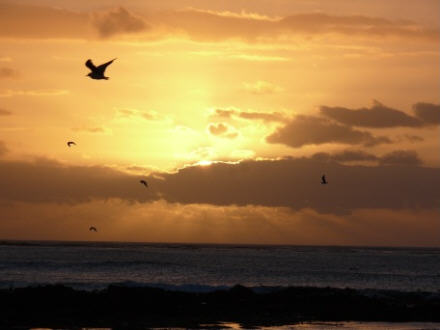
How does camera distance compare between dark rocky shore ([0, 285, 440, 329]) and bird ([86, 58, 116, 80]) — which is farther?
dark rocky shore ([0, 285, 440, 329])

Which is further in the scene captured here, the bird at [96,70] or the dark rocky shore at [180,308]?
the dark rocky shore at [180,308]

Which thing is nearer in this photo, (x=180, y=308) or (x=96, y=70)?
(x=96, y=70)

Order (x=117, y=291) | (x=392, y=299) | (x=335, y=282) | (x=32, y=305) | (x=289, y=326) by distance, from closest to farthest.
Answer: (x=289, y=326) → (x=32, y=305) → (x=117, y=291) → (x=392, y=299) → (x=335, y=282)

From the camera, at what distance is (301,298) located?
49.9m

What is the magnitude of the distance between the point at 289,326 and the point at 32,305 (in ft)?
46.5

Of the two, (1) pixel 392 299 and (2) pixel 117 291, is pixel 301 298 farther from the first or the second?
(2) pixel 117 291

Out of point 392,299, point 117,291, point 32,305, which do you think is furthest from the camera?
point 392,299

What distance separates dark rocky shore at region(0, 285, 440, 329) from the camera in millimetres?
40969

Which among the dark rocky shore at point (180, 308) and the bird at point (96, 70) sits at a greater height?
the bird at point (96, 70)

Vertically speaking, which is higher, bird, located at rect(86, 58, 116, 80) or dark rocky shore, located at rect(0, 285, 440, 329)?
bird, located at rect(86, 58, 116, 80)

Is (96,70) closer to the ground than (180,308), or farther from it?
farther from it

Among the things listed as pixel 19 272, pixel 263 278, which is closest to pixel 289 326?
pixel 263 278

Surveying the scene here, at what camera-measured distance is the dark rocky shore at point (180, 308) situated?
4097 cm

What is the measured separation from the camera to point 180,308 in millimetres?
45281
